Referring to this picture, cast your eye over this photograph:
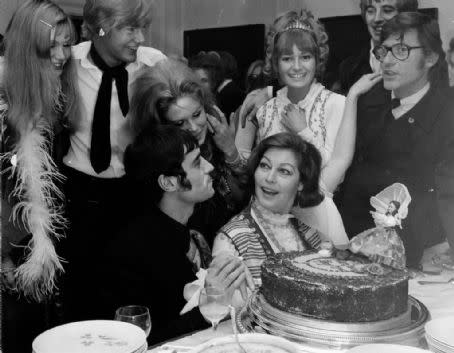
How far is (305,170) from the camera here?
7.79 feet

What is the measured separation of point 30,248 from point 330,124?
1318 mm

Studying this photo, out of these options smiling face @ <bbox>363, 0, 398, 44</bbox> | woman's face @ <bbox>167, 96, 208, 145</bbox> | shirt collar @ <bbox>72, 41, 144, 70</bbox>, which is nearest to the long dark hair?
woman's face @ <bbox>167, 96, 208, 145</bbox>

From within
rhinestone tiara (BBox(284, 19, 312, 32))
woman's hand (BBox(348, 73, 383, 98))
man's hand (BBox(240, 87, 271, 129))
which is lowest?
man's hand (BBox(240, 87, 271, 129))

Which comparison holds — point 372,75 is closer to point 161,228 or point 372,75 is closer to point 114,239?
point 161,228

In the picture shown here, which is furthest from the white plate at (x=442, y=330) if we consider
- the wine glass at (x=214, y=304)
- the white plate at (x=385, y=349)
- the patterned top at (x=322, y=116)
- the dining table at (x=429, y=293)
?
the patterned top at (x=322, y=116)

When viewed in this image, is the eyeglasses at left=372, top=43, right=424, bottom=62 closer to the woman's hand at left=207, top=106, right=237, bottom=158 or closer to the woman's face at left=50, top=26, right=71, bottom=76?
the woman's hand at left=207, top=106, right=237, bottom=158

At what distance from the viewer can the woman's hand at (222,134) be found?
244 cm

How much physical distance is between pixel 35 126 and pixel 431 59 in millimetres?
1564

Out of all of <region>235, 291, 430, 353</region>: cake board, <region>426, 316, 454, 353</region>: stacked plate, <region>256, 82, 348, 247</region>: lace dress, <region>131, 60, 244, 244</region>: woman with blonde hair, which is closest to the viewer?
<region>426, 316, 454, 353</region>: stacked plate

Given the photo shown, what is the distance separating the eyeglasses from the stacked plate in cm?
111

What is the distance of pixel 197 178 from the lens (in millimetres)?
2328

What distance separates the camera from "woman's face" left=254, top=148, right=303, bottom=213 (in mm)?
2336

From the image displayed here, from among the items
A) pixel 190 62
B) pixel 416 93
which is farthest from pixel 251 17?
pixel 416 93

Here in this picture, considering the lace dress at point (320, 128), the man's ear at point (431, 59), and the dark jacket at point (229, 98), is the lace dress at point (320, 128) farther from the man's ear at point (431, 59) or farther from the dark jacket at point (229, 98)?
the man's ear at point (431, 59)
